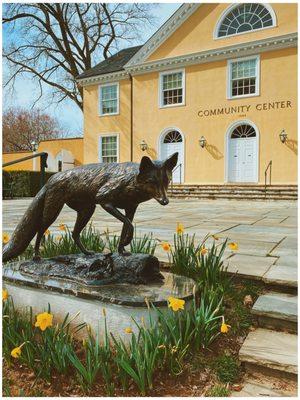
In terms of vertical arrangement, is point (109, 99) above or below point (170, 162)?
above

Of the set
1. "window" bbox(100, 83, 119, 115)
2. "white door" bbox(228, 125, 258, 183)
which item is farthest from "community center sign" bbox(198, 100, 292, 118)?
"window" bbox(100, 83, 119, 115)

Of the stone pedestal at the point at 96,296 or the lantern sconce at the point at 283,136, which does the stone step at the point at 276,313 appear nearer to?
the stone pedestal at the point at 96,296

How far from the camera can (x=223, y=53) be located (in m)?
18.3

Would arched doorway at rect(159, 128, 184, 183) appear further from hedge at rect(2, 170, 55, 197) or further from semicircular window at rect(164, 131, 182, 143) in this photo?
hedge at rect(2, 170, 55, 197)

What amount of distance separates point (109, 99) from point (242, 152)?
9.19 meters

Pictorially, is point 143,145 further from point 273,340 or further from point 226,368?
point 226,368

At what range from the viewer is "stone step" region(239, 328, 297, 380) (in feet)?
7.04

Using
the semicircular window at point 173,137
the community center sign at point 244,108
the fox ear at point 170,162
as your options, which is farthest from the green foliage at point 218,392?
the semicircular window at point 173,137

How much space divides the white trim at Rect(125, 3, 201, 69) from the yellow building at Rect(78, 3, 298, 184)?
0.17ft

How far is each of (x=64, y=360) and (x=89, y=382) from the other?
231 millimetres

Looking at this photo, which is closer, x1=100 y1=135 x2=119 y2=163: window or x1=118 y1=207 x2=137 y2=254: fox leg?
x1=118 y1=207 x2=137 y2=254: fox leg

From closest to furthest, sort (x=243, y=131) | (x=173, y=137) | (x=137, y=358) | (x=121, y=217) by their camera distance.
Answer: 1. (x=137, y=358)
2. (x=121, y=217)
3. (x=243, y=131)
4. (x=173, y=137)

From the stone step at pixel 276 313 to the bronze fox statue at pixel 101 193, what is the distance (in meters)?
1.07

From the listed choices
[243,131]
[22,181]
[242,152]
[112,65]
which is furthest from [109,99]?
[242,152]
